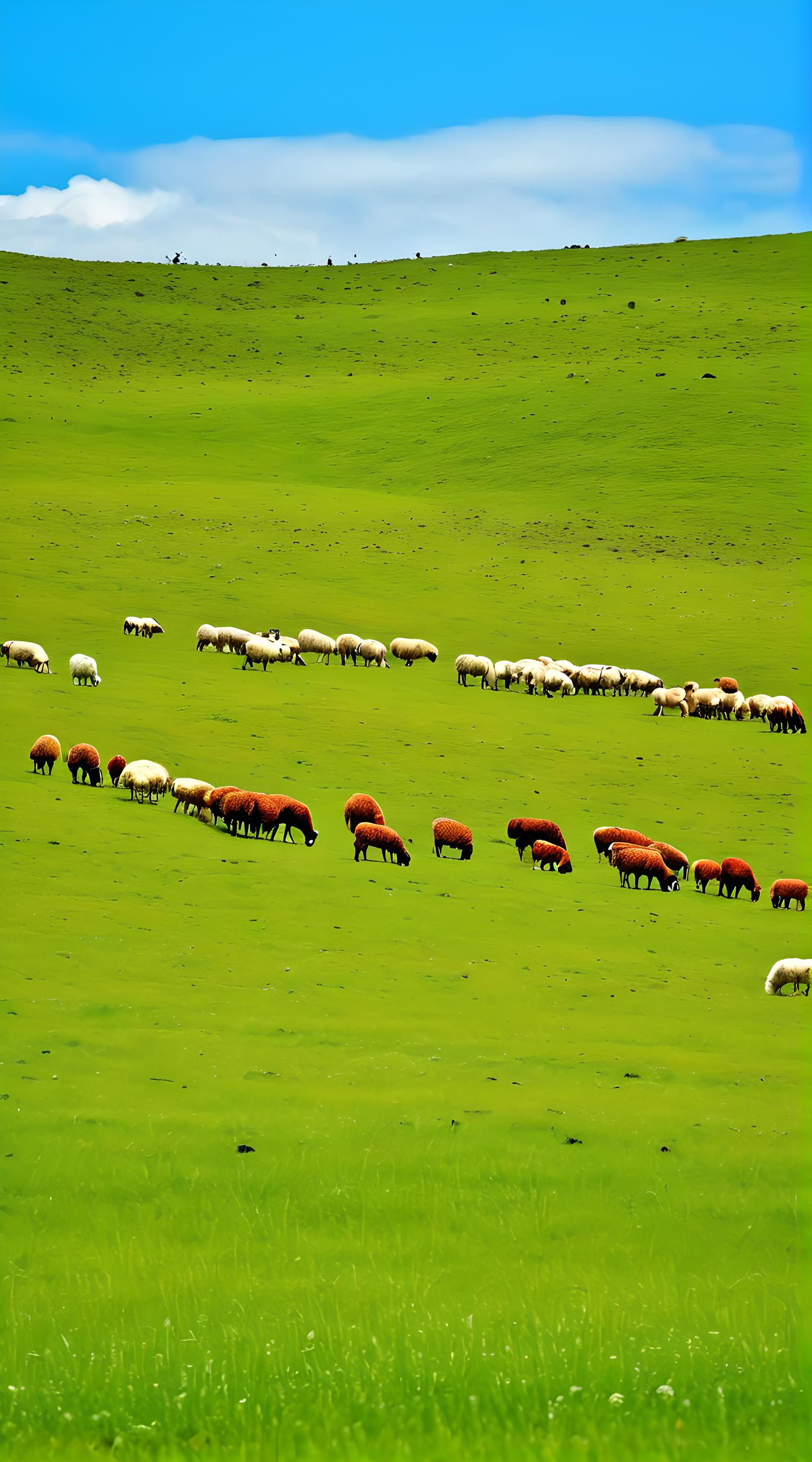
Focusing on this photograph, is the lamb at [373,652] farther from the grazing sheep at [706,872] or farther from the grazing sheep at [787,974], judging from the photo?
the grazing sheep at [787,974]

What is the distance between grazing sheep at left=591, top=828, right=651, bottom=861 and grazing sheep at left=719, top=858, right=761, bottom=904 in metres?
1.41

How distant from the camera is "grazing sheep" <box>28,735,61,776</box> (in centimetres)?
1933

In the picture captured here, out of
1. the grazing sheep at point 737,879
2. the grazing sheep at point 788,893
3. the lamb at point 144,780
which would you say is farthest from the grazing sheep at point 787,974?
the lamb at point 144,780

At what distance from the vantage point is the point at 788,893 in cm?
1736

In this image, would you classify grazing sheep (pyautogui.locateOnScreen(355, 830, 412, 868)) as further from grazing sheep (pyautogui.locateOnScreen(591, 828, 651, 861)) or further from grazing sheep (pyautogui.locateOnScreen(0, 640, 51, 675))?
grazing sheep (pyautogui.locateOnScreen(0, 640, 51, 675))

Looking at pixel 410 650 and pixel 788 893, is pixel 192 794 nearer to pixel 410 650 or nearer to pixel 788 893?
pixel 788 893

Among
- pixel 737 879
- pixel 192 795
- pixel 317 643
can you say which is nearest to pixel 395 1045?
pixel 192 795

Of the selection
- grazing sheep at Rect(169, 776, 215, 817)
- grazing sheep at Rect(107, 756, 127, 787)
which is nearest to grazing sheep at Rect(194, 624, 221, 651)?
grazing sheep at Rect(107, 756, 127, 787)

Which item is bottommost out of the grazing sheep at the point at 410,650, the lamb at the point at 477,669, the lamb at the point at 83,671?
the lamb at the point at 83,671

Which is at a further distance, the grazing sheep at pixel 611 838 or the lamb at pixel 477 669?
the lamb at pixel 477 669

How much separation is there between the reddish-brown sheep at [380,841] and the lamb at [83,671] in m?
10.1

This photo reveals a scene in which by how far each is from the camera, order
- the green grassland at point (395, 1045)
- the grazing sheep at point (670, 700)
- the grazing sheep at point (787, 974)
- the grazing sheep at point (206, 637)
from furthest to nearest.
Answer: the grazing sheep at point (206, 637)
the grazing sheep at point (670, 700)
the grazing sheep at point (787, 974)
the green grassland at point (395, 1045)

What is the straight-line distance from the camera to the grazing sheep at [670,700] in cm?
3012

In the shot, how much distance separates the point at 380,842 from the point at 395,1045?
6411 mm
